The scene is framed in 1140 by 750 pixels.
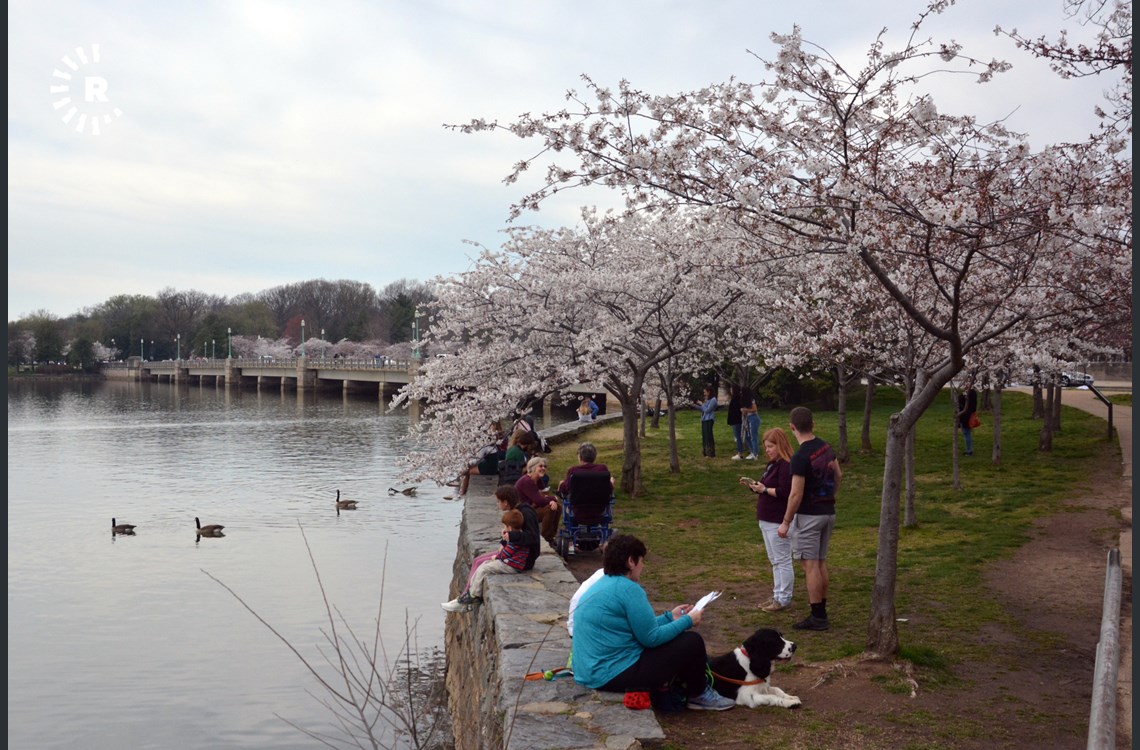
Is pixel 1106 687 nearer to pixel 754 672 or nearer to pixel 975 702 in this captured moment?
pixel 975 702

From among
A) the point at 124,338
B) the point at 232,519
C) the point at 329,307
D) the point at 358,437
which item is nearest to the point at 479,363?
the point at 232,519

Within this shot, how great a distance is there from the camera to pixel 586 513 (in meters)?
12.1

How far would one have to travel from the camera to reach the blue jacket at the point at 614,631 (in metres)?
6.12

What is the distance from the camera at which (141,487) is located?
30.2 metres

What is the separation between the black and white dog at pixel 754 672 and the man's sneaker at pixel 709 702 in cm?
8

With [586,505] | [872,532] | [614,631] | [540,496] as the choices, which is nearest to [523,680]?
[614,631]

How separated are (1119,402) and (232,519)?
28.2 meters

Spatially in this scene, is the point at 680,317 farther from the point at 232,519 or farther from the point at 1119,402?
the point at 1119,402

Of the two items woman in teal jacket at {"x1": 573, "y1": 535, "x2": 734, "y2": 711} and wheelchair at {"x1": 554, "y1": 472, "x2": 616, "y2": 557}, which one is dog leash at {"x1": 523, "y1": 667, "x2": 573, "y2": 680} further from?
wheelchair at {"x1": 554, "y1": 472, "x2": 616, "y2": 557}

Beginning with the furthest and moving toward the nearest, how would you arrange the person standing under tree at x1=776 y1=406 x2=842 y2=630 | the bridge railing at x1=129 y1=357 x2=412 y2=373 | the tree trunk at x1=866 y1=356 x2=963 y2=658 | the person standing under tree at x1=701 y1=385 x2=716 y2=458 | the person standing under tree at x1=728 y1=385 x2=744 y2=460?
1. the bridge railing at x1=129 y1=357 x2=412 y2=373
2. the person standing under tree at x1=701 y1=385 x2=716 y2=458
3. the person standing under tree at x1=728 y1=385 x2=744 y2=460
4. the person standing under tree at x1=776 y1=406 x2=842 y2=630
5. the tree trunk at x1=866 y1=356 x2=963 y2=658

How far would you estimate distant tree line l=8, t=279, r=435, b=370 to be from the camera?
13950cm

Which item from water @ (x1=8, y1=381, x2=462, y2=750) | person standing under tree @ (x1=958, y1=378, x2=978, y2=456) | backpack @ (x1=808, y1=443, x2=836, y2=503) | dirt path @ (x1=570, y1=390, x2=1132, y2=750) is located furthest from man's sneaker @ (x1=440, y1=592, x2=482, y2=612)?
person standing under tree @ (x1=958, y1=378, x2=978, y2=456)

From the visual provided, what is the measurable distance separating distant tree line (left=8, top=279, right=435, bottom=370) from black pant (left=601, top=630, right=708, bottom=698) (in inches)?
5051

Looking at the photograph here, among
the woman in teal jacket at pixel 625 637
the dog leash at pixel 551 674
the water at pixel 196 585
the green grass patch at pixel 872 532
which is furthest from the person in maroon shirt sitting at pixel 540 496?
the woman in teal jacket at pixel 625 637
